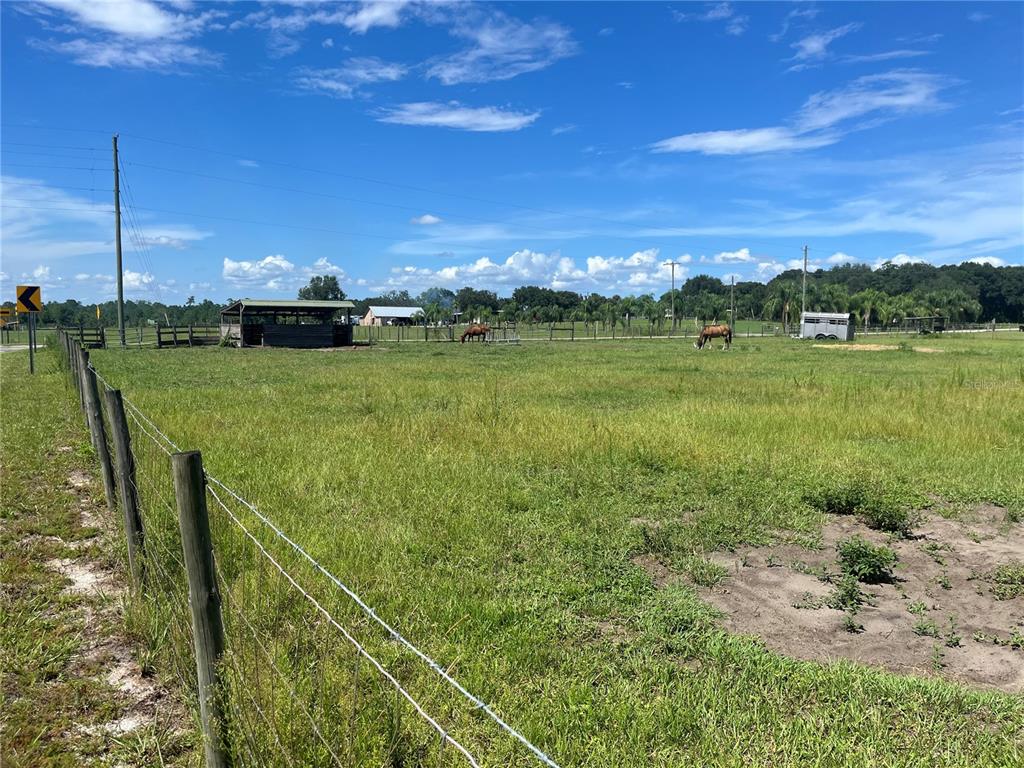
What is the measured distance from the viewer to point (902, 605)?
4547mm

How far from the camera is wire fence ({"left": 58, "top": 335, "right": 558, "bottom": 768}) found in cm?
270

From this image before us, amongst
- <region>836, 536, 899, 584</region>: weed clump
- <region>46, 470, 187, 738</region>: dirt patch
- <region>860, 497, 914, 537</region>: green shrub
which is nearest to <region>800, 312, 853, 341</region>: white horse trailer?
<region>860, 497, 914, 537</region>: green shrub

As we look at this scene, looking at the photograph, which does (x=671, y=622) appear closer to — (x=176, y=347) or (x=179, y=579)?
(x=179, y=579)

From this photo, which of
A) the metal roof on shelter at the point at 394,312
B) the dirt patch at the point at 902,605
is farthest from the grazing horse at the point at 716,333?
the metal roof on shelter at the point at 394,312

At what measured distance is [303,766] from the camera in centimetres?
268

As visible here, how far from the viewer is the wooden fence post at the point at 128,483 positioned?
4211 mm

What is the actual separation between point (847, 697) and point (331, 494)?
4849mm

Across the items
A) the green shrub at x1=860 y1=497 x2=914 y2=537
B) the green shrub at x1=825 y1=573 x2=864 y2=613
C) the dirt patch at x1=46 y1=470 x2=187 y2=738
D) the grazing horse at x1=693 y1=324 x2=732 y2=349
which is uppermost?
the grazing horse at x1=693 y1=324 x2=732 y2=349

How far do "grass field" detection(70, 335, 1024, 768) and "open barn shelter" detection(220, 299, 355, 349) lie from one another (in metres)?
28.2

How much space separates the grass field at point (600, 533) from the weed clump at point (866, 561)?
57 cm

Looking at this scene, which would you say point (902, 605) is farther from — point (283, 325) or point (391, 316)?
point (391, 316)

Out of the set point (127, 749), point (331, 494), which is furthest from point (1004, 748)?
point (331, 494)

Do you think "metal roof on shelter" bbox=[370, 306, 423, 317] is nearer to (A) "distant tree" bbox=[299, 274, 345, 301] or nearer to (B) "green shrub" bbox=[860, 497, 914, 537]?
(A) "distant tree" bbox=[299, 274, 345, 301]

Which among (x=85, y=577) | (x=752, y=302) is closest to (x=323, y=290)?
(x=752, y=302)
